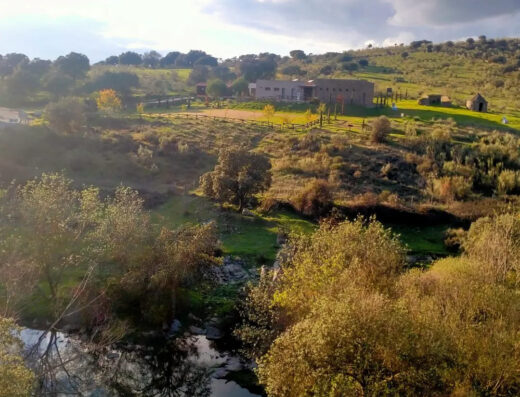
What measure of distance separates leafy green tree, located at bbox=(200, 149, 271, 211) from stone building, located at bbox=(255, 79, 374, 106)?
146 ft

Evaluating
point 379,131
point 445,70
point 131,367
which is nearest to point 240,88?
point 379,131

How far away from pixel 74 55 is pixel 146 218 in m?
105

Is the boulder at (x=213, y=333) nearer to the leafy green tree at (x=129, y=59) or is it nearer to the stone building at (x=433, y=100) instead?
the stone building at (x=433, y=100)

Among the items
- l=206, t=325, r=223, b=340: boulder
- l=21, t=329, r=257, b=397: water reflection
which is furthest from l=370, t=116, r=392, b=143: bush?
l=21, t=329, r=257, b=397: water reflection

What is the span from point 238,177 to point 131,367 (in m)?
20.3

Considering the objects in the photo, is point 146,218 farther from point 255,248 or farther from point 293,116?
point 293,116

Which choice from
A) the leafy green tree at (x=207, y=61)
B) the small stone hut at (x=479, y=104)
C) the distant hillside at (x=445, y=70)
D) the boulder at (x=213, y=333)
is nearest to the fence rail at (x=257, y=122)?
the small stone hut at (x=479, y=104)

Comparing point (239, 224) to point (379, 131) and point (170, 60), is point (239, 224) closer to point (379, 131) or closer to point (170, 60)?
point (379, 131)

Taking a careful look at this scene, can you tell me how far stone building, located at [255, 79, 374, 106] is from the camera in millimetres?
81188

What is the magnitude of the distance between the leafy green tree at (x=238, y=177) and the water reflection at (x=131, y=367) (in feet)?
56.5

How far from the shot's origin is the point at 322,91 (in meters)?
84.2

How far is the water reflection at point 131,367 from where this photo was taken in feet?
64.2

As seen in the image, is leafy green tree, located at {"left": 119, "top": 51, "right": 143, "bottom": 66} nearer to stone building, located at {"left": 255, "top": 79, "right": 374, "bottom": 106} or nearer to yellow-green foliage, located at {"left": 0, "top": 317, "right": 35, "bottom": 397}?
stone building, located at {"left": 255, "top": 79, "right": 374, "bottom": 106}

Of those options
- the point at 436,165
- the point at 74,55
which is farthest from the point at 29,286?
the point at 74,55
